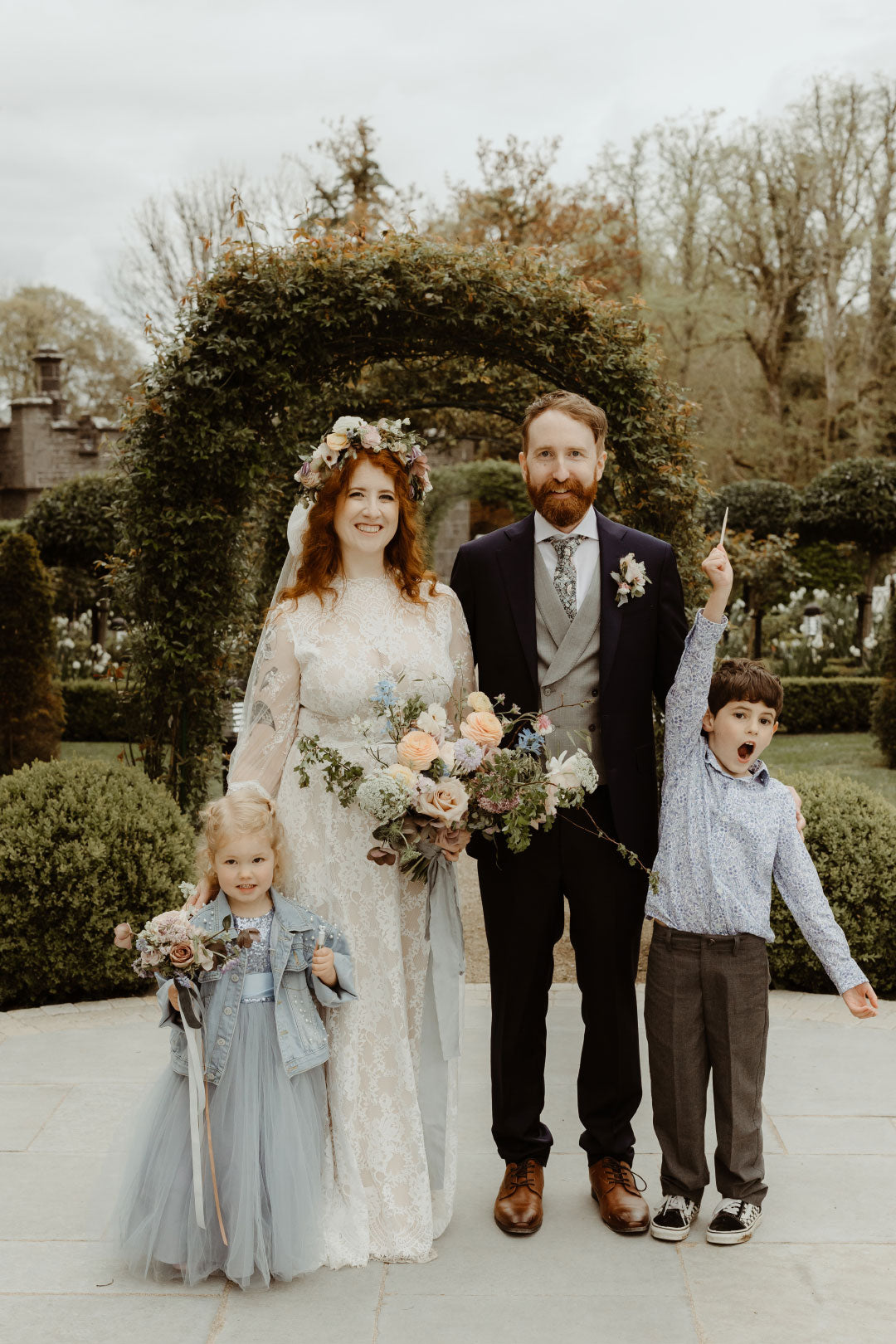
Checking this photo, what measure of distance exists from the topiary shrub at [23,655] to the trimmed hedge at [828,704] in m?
7.12

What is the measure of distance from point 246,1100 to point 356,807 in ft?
2.40

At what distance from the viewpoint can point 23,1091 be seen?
157 inches

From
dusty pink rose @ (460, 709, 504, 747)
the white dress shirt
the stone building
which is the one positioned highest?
the stone building

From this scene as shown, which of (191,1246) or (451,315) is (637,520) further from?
(191,1246)

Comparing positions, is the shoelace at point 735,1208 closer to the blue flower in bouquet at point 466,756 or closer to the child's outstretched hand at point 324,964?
the child's outstretched hand at point 324,964

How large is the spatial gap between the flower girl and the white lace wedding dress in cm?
10

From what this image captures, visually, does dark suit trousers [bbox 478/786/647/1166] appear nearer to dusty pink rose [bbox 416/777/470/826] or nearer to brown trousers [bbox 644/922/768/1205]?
brown trousers [bbox 644/922/768/1205]

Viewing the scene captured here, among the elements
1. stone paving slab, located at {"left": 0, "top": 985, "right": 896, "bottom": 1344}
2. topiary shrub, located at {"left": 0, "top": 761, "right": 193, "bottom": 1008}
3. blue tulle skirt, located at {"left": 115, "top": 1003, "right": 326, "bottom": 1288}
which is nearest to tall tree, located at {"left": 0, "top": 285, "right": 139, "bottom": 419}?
topiary shrub, located at {"left": 0, "top": 761, "right": 193, "bottom": 1008}

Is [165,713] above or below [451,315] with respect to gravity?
below

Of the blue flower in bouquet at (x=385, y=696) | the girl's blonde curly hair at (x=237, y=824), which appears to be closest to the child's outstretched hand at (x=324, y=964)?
the girl's blonde curly hair at (x=237, y=824)

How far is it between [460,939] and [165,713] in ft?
10.2

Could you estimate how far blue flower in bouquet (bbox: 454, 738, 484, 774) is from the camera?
271 centimetres

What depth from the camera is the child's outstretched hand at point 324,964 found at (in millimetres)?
2859

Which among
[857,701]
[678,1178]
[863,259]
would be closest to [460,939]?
[678,1178]
